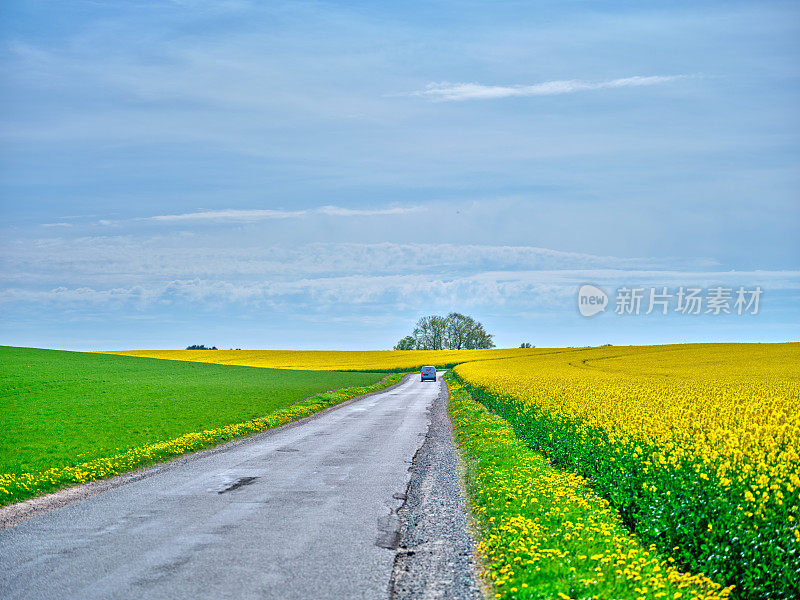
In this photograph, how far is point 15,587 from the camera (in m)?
9.27

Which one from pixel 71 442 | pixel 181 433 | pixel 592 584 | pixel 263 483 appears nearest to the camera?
pixel 592 584

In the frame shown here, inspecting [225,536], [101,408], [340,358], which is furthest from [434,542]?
[340,358]

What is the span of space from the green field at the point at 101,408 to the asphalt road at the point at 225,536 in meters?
5.98

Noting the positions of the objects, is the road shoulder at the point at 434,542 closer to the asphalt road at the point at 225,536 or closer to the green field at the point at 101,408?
the asphalt road at the point at 225,536

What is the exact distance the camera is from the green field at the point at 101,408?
23.2 metres

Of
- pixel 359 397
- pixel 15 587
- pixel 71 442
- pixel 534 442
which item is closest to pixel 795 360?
pixel 359 397

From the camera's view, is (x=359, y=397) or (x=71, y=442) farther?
→ (x=359, y=397)

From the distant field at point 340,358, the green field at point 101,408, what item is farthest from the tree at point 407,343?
the green field at point 101,408

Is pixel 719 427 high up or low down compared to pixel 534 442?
up

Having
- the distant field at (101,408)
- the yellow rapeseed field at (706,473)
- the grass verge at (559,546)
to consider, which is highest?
the yellow rapeseed field at (706,473)

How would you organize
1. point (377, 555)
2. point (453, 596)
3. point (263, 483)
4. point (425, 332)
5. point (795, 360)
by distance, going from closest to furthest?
point (453, 596)
point (377, 555)
point (263, 483)
point (795, 360)
point (425, 332)

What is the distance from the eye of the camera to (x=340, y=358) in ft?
434

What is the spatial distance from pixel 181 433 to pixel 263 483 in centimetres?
1219

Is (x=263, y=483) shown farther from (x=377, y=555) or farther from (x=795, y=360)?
(x=795, y=360)
